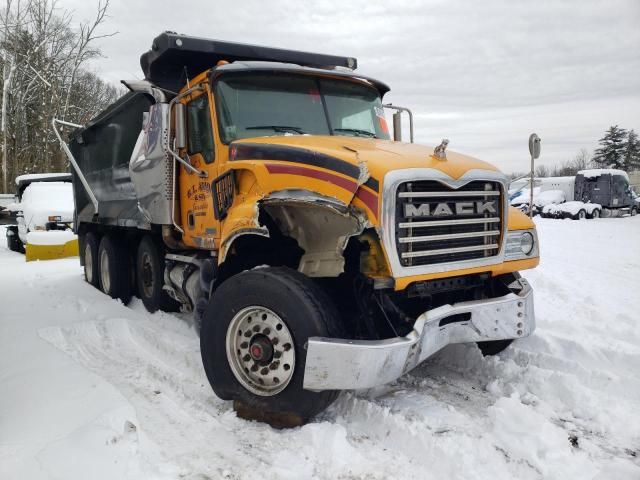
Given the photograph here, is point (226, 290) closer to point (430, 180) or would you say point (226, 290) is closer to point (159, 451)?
point (159, 451)

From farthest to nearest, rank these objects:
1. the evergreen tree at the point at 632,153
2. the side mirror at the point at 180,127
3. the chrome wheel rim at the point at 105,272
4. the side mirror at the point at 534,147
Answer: the evergreen tree at the point at 632,153 → the chrome wheel rim at the point at 105,272 → the side mirror at the point at 534,147 → the side mirror at the point at 180,127

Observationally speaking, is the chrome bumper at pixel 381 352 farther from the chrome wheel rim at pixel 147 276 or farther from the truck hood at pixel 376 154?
the chrome wheel rim at pixel 147 276

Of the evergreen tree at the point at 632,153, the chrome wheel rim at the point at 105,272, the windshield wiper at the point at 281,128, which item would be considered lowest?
the chrome wheel rim at the point at 105,272

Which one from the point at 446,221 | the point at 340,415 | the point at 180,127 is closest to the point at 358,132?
the point at 180,127

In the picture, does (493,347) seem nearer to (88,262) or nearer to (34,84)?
(88,262)

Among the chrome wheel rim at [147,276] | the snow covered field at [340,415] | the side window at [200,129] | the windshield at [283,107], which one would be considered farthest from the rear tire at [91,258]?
the windshield at [283,107]

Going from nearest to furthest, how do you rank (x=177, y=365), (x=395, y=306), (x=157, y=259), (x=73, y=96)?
1. (x=395, y=306)
2. (x=177, y=365)
3. (x=157, y=259)
4. (x=73, y=96)

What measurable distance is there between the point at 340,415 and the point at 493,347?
1.83 meters

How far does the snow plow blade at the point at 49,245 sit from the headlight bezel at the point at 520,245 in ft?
37.2

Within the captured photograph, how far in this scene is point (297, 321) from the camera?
11.3ft

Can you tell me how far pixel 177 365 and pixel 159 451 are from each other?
69.0 inches

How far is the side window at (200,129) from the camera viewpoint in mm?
4836

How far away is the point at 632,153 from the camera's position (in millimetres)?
68500

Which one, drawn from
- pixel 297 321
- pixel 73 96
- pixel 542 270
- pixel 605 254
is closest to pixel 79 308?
pixel 297 321
